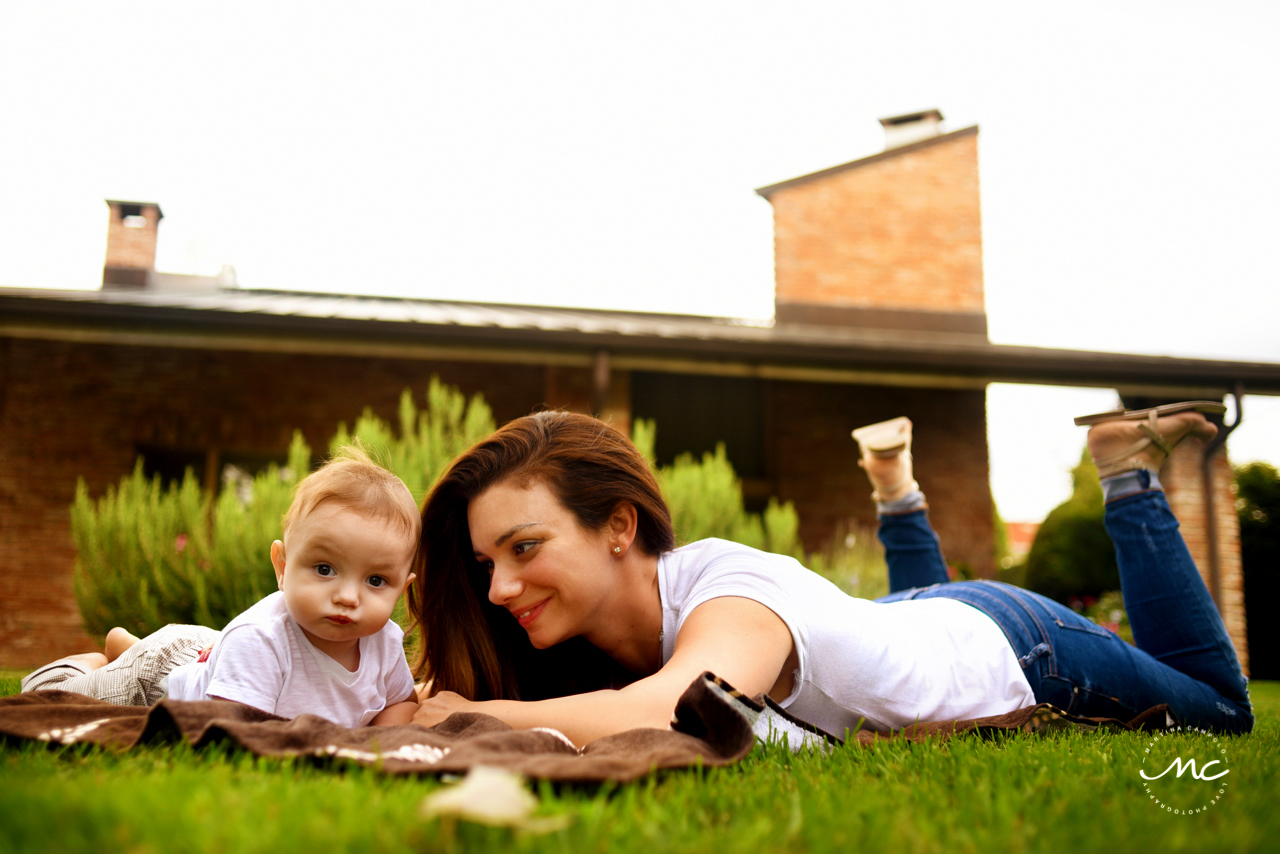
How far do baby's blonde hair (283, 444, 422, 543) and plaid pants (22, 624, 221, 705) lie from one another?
2.43 feet

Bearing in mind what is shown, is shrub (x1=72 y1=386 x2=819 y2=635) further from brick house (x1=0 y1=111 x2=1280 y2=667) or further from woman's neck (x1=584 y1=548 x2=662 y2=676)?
brick house (x1=0 y1=111 x2=1280 y2=667)

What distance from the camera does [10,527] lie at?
29.3 ft

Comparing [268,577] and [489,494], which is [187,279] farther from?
[489,494]

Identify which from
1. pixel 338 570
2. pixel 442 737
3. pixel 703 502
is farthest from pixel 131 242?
pixel 442 737

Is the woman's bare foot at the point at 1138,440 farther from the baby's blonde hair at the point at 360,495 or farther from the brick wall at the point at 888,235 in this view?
the brick wall at the point at 888,235

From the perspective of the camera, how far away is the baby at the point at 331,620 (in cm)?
209

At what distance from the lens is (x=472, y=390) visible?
10.0m

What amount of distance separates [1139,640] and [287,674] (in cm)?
293

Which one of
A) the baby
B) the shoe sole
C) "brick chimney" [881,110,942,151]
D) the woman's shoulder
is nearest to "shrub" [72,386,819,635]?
the baby

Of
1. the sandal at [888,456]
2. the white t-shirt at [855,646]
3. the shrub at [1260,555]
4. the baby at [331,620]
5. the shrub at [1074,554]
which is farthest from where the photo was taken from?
the shrub at [1074,554]

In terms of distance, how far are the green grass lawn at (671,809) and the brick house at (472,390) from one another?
6.98m

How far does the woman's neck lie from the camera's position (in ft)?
7.43

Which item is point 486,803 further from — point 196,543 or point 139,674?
point 196,543

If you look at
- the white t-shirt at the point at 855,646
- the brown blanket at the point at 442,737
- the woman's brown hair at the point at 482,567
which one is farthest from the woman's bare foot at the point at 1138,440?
the brown blanket at the point at 442,737
